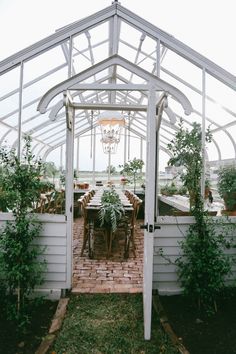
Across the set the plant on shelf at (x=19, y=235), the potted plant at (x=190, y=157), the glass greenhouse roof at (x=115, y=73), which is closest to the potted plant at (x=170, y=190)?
the glass greenhouse roof at (x=115, y=73)

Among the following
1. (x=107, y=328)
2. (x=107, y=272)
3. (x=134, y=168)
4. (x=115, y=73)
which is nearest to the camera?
(x=107, y=328)

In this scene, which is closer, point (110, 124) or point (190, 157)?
point (190, 157)

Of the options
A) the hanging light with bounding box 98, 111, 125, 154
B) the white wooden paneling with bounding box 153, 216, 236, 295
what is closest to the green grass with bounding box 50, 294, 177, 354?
the white wooden paneling with bounding box 153, 216, 236, 295

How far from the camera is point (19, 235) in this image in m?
2.93

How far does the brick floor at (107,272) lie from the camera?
11.7ft

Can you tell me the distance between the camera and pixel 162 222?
3393 millimetres

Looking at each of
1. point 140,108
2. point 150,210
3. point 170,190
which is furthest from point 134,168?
point 150,210

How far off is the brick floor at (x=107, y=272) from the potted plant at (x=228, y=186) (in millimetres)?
1657

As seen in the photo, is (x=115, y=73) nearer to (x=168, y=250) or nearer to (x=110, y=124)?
(x=110, y=124)

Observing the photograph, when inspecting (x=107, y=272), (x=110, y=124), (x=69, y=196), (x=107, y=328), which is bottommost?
(x=107, y=328)

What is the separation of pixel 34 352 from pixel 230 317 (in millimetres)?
2103

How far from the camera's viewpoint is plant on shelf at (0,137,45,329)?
9.32 feet

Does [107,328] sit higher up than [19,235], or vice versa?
[19,235]

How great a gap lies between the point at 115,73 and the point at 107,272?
15.3 ft
